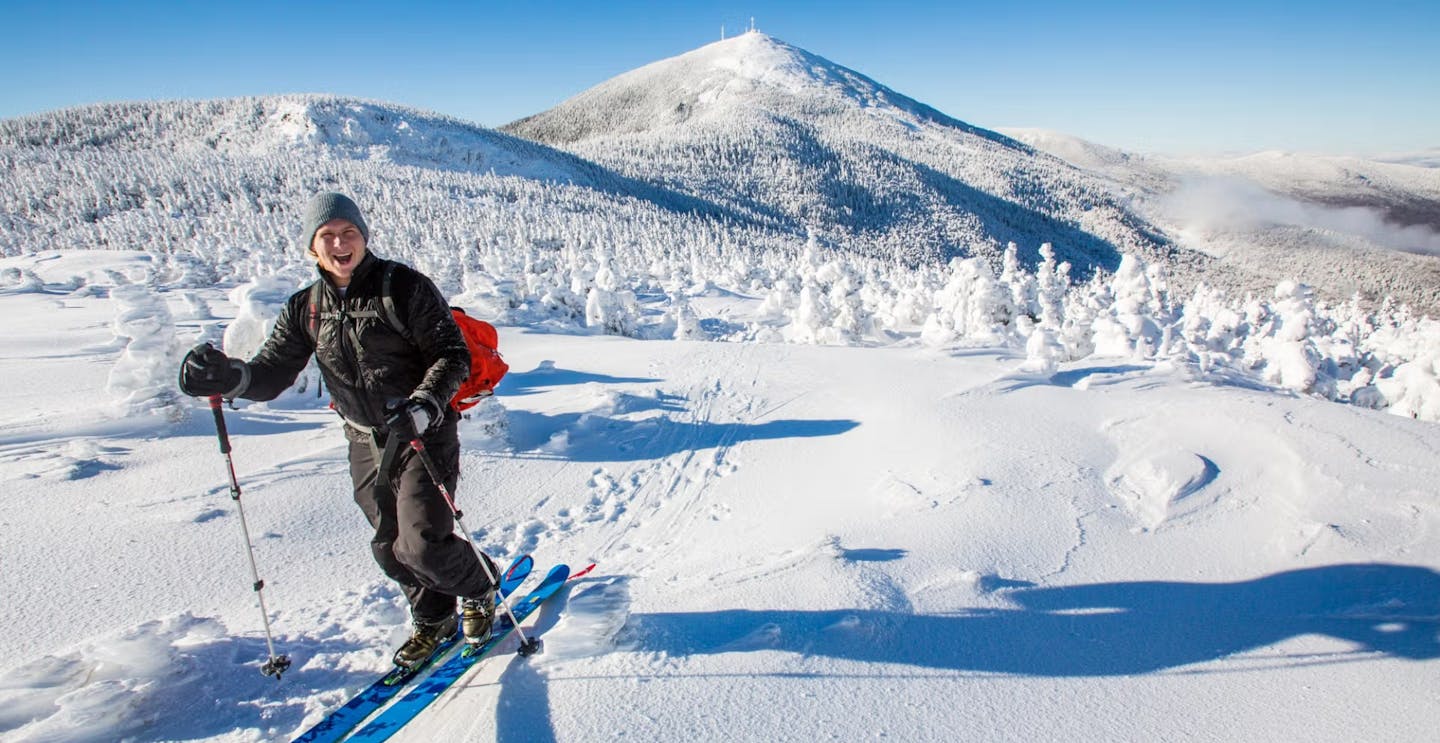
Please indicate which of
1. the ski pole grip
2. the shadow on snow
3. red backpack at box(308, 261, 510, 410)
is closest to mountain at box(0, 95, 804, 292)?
the ski pole grip

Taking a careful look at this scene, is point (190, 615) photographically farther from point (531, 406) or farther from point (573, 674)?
point (531, 406)

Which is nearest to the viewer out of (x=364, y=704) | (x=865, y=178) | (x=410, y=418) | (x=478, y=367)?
(x=410, y=418)

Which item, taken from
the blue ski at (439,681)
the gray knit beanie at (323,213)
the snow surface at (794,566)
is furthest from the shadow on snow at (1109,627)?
the gray knit beanie at (323,213)

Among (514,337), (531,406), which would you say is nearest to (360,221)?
(531,406)

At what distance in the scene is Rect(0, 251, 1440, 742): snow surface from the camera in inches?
90.9

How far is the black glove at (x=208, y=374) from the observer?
95.3 inches

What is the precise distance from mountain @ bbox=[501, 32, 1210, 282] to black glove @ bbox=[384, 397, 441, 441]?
9349 centimetres

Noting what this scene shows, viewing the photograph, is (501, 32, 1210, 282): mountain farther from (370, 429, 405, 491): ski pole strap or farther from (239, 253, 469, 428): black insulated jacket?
(370, 429, 405, 491): ski pole strap

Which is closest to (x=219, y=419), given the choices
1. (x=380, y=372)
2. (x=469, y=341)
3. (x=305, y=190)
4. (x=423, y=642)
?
(x=380, y=372)

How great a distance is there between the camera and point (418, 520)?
8.04 feet

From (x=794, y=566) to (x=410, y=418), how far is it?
2.08 meters

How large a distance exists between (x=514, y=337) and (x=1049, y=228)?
136 meters

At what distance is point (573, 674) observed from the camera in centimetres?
248

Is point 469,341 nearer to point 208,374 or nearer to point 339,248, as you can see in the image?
point 339,248
